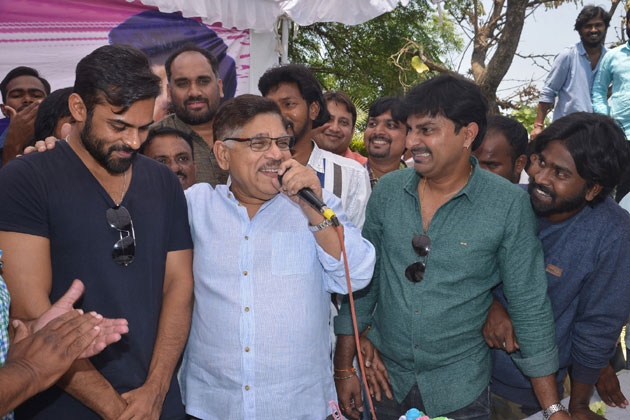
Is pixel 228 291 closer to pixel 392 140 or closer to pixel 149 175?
pixel 149 175

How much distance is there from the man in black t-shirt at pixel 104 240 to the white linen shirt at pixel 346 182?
3.99 feet

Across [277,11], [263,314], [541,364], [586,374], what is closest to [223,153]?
[263,314]

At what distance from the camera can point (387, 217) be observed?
2520 millimetres

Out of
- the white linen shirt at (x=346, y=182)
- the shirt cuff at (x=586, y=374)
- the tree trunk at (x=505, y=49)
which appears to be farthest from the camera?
the tree trunk at (x=505, y=49)

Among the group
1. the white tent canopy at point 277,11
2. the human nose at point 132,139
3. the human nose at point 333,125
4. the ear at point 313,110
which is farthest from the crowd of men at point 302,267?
the white tent canopy at point 277,11

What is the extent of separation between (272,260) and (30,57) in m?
4.27

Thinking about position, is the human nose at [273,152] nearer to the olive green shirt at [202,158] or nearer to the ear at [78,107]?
the ear at [78,107]

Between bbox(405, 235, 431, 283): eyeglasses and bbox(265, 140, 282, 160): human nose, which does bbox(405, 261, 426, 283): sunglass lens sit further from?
bbox(265, 140, 282, 160): human nose

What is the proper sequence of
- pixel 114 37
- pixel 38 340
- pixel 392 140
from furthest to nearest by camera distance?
1. pixel 114 37
2. pixel 392 140
3. pixel 38 340

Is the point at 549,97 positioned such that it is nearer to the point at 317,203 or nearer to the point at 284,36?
the point at 284,36

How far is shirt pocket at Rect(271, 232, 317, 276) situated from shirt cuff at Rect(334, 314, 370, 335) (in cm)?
47

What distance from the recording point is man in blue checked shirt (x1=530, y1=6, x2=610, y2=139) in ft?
17.4

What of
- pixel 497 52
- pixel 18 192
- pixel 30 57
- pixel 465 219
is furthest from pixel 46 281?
pixel 497 52

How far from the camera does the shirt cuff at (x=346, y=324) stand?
→ 8.46 feet
